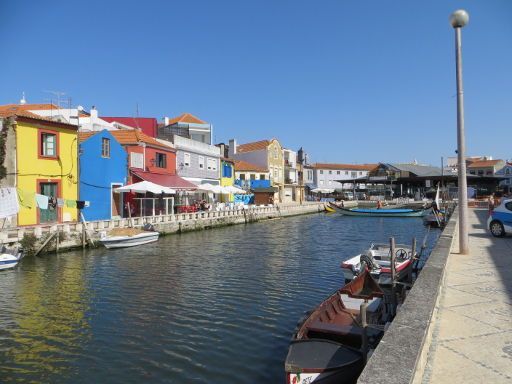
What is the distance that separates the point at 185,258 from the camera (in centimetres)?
2150

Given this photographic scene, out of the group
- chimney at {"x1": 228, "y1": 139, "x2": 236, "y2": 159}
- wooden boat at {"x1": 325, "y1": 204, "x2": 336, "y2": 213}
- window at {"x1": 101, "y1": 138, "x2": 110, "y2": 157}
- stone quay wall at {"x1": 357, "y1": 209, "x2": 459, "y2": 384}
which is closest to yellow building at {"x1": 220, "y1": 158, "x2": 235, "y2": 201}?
wooden boat at {"x1": 325, "y1": 204, "x2": 336, "y2": 213}

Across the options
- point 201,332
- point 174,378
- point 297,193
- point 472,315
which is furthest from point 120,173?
point 297,193

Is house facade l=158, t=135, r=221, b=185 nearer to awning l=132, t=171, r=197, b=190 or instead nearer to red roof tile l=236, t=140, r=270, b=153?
awning l=132, t=171, r=197, b=190

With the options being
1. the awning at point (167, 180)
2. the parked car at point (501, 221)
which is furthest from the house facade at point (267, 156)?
the parked car at point (501, 221)

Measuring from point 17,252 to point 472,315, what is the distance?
62.1ft

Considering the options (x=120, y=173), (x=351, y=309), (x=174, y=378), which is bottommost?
(x=174, y=378)

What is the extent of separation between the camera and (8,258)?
1792cm

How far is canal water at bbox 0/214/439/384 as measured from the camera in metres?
8.54

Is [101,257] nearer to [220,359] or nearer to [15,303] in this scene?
[15,303]

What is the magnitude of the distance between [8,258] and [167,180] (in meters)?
18.5

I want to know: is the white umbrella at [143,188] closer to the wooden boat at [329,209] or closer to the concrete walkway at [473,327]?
the concrete walkway at [473,327]

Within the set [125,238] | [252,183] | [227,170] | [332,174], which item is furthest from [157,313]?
[332,174]

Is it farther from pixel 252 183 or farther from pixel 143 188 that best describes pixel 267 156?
pixel 143 188

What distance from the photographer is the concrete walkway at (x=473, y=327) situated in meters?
4.87
